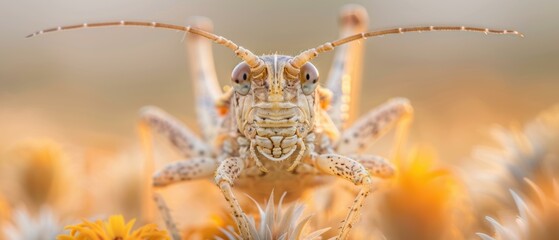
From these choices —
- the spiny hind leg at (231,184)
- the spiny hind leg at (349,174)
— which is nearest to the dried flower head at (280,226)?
the spiny hind leg at (231,184)

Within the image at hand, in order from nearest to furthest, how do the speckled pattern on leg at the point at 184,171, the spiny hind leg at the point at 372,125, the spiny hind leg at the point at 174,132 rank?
the speckled pattern on leg at the point at 184,171 → the spiny hind leg at the point at 372,125 → the spiny hind leg at the point at 174,132

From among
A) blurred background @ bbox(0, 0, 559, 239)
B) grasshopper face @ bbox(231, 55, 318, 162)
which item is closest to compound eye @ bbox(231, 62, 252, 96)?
grasshopper face @ bbox(231, 55, 318, 162)

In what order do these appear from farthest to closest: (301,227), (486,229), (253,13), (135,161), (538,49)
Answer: (253,13) → (538,49) → (135,161) → (486,229) → (301,227)

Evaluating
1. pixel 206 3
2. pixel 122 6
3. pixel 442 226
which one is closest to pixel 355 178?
pixel 442 226

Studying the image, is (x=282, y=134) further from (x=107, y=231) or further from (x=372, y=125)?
(x=372, y=125)

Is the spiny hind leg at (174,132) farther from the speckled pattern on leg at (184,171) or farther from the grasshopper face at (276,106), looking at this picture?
the grasshopper face at (276,106)

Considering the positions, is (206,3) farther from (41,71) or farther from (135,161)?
(135,161)
